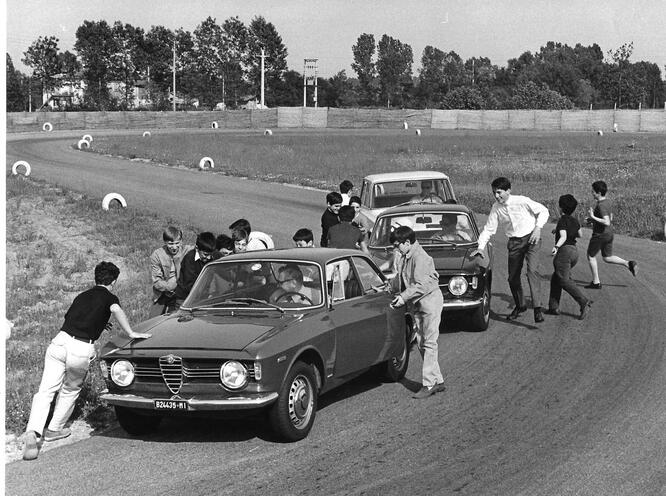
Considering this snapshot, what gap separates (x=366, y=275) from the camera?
9.66 m

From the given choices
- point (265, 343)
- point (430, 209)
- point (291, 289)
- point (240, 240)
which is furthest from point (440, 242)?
point (265, 343)

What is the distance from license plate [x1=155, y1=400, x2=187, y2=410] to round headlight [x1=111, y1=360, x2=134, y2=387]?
37 cm

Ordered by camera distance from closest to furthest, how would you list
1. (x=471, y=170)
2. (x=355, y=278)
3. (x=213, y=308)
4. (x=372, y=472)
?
(x=372, y=472) → (x=213, y=308) → (x=355, y=278) → (x=471, y=170)

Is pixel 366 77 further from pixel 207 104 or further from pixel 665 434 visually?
pixel 665 434

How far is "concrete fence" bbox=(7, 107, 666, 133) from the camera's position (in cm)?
8238

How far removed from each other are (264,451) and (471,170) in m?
33.7

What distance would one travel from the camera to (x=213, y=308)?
8.68 m

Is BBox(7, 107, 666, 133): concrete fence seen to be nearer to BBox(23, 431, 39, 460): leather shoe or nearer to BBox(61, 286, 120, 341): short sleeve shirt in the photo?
BBox(61, 286, 120, 341): short sleeve shirt

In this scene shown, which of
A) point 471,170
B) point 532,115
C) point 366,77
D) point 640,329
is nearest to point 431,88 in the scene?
point 366,77

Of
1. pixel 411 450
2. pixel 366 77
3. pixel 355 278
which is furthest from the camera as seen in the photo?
pixel 366 77

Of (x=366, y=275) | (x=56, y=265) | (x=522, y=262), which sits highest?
(x=366, y=275)

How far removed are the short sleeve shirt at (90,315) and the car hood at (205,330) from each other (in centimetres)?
21

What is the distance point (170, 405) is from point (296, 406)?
1019 mm

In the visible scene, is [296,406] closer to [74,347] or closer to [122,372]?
[122,372]
